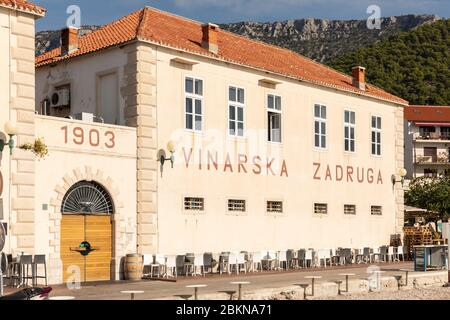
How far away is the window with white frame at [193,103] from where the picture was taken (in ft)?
77.8

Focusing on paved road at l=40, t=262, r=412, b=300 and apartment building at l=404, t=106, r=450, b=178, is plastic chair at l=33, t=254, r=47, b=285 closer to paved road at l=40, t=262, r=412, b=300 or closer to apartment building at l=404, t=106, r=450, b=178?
paved road at l=40, t=262, r=412, b=300

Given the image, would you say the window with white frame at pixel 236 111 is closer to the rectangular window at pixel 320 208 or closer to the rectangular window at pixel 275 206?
the rectangular window at pixel 275 206

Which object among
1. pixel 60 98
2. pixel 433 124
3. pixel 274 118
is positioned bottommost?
pixel 274 118

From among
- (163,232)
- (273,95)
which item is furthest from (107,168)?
(273,95)

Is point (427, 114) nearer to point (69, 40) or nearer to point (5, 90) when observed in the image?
point (69, 40)

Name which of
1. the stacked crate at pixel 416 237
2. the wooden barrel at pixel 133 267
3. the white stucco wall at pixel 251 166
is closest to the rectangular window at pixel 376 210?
the white stucco wall at pixel 251 166

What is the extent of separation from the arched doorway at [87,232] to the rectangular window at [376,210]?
41.0 ft

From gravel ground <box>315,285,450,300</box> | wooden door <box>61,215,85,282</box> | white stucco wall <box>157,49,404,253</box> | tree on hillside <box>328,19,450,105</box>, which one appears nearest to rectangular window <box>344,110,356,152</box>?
white stucco wall <box>157,49,404,253</box>

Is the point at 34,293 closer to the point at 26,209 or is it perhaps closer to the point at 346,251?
the point at 26,209

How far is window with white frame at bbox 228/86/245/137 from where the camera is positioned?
82.2ft

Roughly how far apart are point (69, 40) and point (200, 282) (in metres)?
9.08

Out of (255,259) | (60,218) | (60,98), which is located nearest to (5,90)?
(60,218)

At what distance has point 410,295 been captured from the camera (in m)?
19.9

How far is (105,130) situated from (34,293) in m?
9.11
